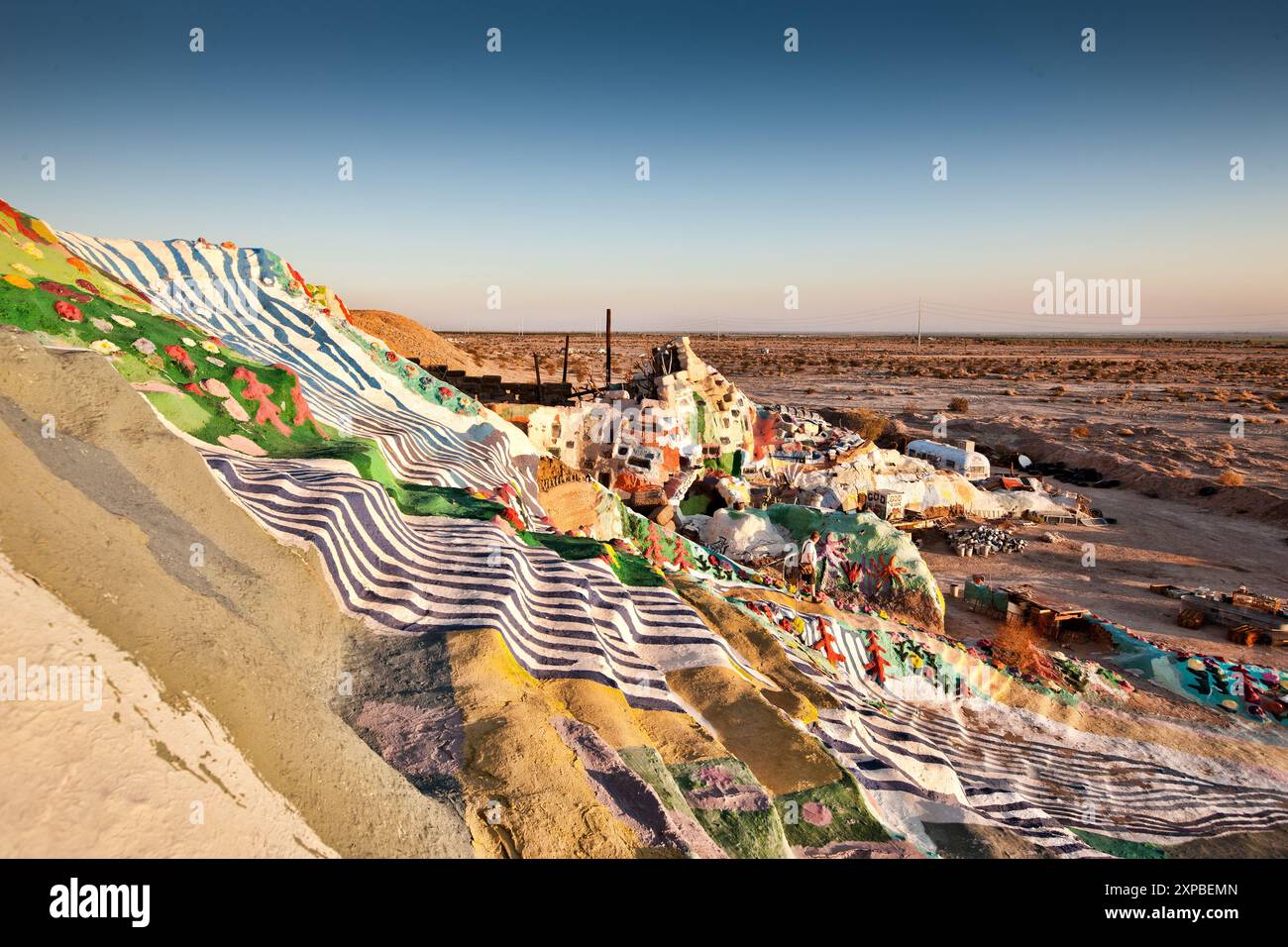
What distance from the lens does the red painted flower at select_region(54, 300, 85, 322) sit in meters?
5.19

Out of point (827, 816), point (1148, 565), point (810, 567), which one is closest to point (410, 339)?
point (810, 567)

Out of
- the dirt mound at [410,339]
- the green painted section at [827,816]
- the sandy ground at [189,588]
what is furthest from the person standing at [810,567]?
the dirt mound at [410,339]

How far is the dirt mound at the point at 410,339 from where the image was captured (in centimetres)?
2559

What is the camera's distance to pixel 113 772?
6.25 ft

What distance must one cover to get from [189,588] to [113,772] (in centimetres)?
118

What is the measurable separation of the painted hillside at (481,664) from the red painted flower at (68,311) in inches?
1.1

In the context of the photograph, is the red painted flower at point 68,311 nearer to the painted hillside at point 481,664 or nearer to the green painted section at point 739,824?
the painted hillside at point 481,664

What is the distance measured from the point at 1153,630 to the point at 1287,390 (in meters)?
34.6

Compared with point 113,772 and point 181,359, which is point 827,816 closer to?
point 113,772

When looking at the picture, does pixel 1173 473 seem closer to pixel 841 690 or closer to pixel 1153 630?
pixel 1153 630

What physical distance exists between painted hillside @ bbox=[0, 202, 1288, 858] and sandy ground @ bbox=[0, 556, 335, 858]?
0.08 m

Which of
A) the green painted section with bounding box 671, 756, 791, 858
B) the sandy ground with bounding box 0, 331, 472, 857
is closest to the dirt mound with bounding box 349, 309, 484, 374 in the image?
the sandy ground with bounding box 0, 331, 472, 857

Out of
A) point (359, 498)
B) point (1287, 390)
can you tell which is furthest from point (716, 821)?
point (1287, 390)
